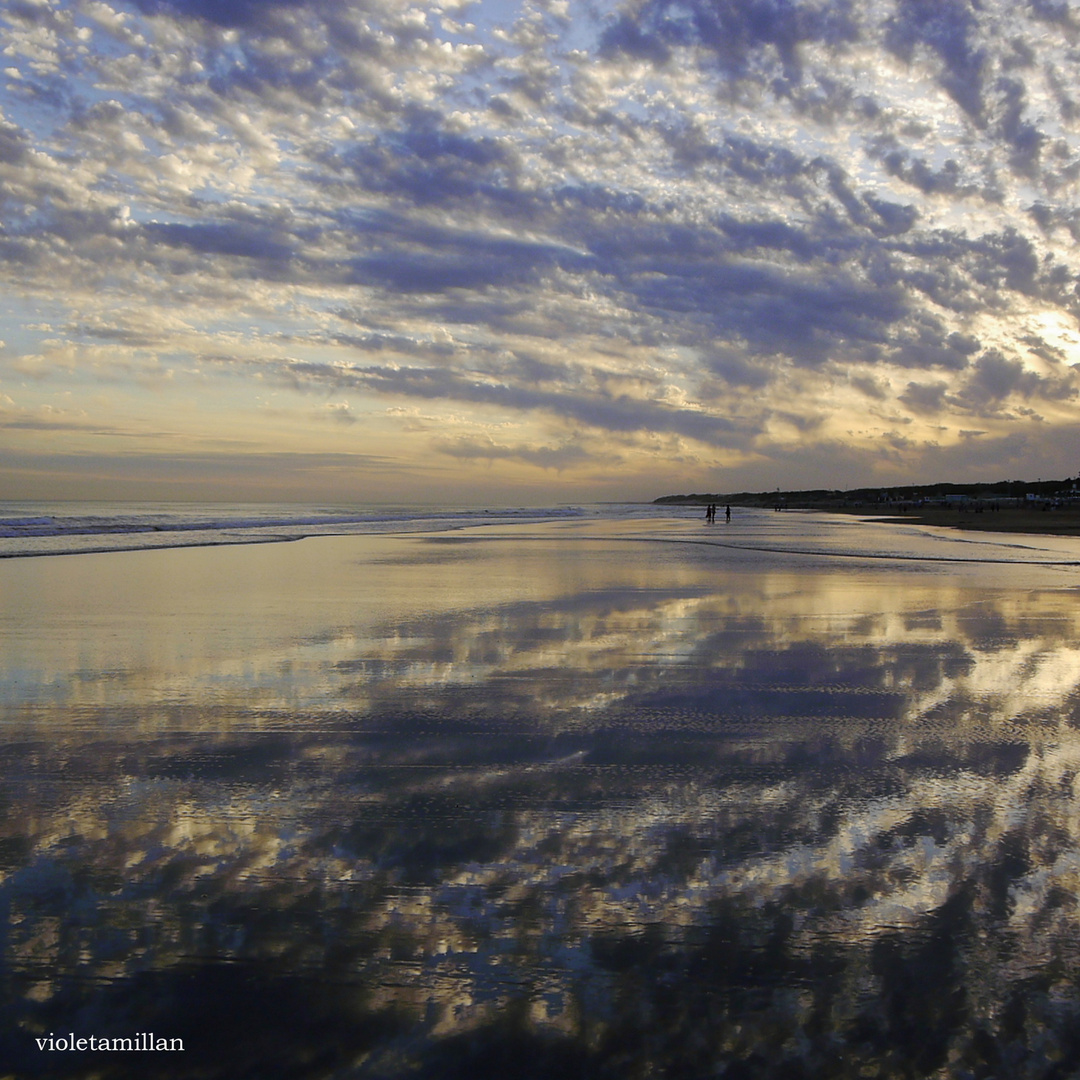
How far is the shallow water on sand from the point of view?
131 inches

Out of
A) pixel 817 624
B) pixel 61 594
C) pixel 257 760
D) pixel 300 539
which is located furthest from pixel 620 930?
pixel 300 539

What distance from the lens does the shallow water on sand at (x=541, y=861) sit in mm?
3328

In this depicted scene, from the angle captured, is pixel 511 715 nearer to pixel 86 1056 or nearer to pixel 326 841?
pixel 326 841

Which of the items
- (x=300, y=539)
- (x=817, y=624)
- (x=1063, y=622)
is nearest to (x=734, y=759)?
(x=817, y=624)

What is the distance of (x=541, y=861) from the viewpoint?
472 centimetres

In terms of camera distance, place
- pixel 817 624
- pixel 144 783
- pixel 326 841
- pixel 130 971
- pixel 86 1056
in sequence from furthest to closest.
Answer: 1. pixel 817 624
2. pixel 144 783
3. pixel 326 841
4. pixel 130 971
5. pixel 86 1056

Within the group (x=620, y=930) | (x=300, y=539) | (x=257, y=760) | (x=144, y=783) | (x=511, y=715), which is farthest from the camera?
(x=300, y=539)

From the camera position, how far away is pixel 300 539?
1610 inches

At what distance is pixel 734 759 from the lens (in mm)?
6605

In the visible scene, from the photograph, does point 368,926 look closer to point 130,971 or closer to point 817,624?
point 130,971

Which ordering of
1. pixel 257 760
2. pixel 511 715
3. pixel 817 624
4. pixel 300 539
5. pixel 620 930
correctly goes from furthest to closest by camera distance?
pixel 300 539
pixel 817 624
pixel 511 715
pixel 257 760
pixel 620 930

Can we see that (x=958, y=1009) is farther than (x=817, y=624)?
No

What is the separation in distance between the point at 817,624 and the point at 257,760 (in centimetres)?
1004

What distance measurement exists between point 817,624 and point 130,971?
12022 mm
